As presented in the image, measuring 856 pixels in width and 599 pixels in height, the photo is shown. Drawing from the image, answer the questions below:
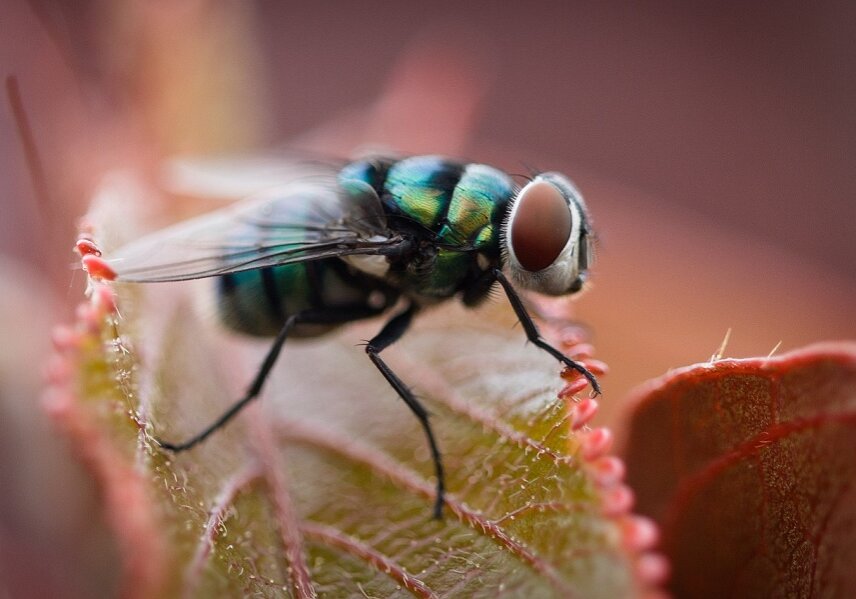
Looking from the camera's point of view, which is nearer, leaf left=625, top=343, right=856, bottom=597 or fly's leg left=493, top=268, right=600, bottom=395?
leaf left=625, top=343, right=856, bottom=597

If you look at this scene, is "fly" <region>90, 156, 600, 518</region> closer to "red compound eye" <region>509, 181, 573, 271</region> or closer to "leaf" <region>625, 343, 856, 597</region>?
"red compound eye" <region>509, 181, 573, 271</region>

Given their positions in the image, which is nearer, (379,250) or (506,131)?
(379,250)

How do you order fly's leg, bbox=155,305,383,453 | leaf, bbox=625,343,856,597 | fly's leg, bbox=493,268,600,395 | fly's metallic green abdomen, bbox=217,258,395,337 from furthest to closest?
fly's metallic green abdomen, bbox=217,258,395,337 < fly's leg, bbox=155,305,383,453 < fly's leg, bbox=493,268,600,395 < leaf, bbox=625,343,856,597

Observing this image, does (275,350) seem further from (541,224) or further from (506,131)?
(506,131)

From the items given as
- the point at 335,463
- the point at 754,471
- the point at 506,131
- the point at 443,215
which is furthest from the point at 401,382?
the point at 506,131

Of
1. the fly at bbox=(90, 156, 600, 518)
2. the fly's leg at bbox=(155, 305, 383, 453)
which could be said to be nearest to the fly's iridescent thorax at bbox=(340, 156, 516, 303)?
the fly at bbox=(90, 156, 600, 518)

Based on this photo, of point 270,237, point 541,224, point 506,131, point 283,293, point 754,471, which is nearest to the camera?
point 754,471

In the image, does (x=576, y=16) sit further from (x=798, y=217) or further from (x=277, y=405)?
(x=277, y=405)
